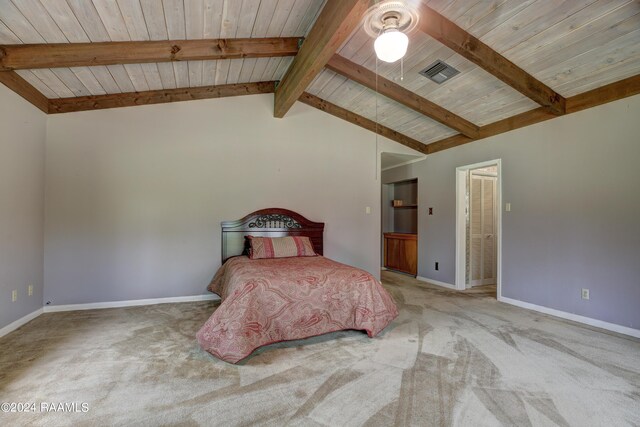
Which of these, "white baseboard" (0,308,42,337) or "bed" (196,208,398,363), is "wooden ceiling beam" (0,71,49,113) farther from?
"bed" (196,208,398,363)

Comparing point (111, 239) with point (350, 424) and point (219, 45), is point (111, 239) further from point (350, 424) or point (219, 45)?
point (350, 424)

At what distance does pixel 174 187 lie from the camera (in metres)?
4.11

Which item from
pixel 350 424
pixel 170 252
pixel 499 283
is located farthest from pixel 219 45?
pixel 499 283

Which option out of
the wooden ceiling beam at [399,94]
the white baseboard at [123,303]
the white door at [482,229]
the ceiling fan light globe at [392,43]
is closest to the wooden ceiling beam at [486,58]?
the ceiling fan light globe at [392,43]

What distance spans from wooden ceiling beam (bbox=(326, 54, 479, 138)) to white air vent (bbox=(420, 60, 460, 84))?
46 centimetres

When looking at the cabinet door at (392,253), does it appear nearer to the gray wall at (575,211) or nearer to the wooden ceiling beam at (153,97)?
the gray wall at (575,211)

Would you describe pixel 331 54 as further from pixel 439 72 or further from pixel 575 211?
pixel 575 211

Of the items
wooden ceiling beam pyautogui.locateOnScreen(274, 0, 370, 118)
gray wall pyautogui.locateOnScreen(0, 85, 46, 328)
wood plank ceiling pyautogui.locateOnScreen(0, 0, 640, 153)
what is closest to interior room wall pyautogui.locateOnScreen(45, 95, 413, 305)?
gray wall pyautogui.locateOnScreen(0, 85, 46, 328)

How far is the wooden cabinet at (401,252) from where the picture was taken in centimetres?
600

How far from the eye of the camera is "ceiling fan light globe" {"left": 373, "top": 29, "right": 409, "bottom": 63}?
202 centimetres

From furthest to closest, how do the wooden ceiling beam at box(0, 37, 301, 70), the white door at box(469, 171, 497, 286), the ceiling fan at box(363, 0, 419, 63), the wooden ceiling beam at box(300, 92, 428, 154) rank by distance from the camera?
the white door at box(469, 171, 497, 286) → the wooden ceiling beam at box(300, 92, 428, 154) → the wooden ceiling beam at box(0, 37, 301, 70) → the ceiling fan at box(363, 0, 419, 63)

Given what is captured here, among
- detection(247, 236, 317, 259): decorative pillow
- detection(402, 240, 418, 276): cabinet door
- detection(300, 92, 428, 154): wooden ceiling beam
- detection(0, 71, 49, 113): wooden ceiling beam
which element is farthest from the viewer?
detection(402, 240, 418, 276): cabinet door

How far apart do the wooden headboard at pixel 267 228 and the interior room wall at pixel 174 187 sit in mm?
133

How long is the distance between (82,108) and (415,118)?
15.0ft
